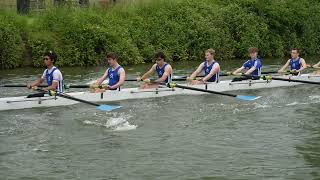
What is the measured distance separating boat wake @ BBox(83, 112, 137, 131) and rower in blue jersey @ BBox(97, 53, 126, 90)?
169cm

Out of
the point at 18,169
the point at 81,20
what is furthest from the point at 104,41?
the point at 18,169

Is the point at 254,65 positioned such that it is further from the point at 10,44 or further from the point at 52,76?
the point at 10,44

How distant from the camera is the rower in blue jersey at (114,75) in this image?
1654 cm

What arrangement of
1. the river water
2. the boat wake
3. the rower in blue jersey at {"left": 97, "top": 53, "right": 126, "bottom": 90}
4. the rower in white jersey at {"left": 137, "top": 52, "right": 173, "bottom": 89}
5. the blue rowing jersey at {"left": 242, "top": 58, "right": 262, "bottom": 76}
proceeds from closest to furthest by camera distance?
the river water, the boat wake, the rower in blue jersey at {"left": 97, "top": 53, "right": 126, "bottom": 90}, the rower in white jersey at {"left": 137, "top": 52, "right": 173, "bottom": 89}, the blue rowing jersey at {"left": 242, "top": 58, "right": 262, "bottom": 76}

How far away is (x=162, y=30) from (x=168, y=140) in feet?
69.8

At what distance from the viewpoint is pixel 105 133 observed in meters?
13.4

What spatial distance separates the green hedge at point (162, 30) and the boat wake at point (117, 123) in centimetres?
1403

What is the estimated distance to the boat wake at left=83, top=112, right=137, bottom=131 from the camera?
13922 millimetres

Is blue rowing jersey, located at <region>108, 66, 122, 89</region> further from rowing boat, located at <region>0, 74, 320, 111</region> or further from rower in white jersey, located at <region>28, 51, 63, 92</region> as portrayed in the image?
rower in white jersey, located at <region>28, 51, 63, 92</region>

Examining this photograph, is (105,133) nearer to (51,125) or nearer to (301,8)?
(51,125)

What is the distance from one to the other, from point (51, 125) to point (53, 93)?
49.5 inches

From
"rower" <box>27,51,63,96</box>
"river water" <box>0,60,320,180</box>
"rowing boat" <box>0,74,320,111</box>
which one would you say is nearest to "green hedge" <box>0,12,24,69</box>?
"rowing boat" <box>0,74,320,111</box>

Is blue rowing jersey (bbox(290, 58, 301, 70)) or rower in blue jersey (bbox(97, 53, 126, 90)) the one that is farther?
blue rowing jersey (bbox(290, 58, 301, 70))

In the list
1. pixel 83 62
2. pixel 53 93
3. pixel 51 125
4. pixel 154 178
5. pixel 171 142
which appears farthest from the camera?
pixel 83 62
